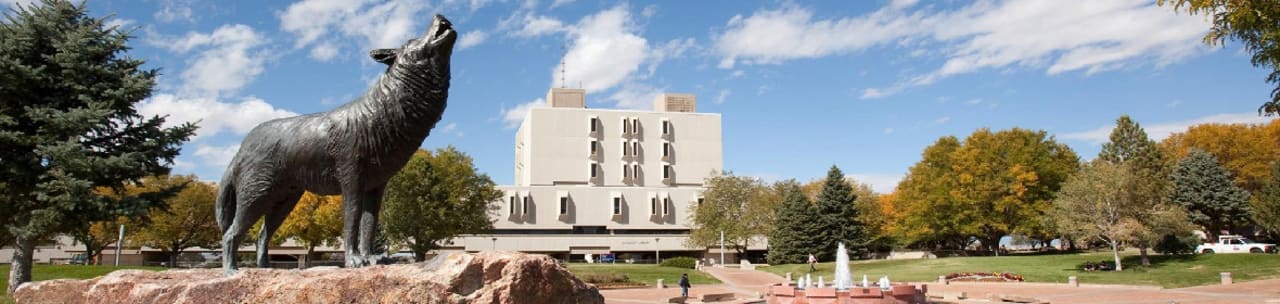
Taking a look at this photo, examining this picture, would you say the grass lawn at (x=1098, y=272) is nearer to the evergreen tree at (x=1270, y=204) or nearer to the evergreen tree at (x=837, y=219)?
the evergreen tree at (x=837, y=219)

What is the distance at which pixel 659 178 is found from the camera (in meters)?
75.6

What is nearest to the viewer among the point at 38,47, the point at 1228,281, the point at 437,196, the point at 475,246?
the point at 38,47

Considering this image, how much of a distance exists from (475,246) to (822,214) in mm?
27977

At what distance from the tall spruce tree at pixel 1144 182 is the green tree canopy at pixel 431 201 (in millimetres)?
29505

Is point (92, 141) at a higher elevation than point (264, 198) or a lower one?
higher

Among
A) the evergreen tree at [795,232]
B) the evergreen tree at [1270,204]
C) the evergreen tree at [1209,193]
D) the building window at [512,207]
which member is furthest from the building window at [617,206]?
the evergreen tree at [1270,204]

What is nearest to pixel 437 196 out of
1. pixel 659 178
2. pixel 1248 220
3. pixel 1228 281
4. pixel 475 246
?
pixel 475 246

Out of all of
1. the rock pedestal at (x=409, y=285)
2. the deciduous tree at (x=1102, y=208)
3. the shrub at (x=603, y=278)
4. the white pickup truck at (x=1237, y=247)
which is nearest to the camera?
the rock pedestal at (x=409, y=285)

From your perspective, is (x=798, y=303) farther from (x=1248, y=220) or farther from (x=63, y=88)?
(x=1248, y=220)

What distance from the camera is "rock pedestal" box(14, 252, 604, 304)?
206 inches

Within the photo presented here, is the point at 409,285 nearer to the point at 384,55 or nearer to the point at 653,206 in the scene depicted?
the point at 384,55

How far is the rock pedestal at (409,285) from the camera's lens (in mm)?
5223

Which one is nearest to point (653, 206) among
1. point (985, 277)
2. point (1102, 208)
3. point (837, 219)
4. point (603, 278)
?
point (837, 219)

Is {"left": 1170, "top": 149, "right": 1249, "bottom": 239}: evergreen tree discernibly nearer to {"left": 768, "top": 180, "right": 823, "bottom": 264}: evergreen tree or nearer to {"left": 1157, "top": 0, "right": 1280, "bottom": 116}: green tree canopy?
{"left": 768, "top": 180, "right": 823, "bottom": 264}: evergreen tree
